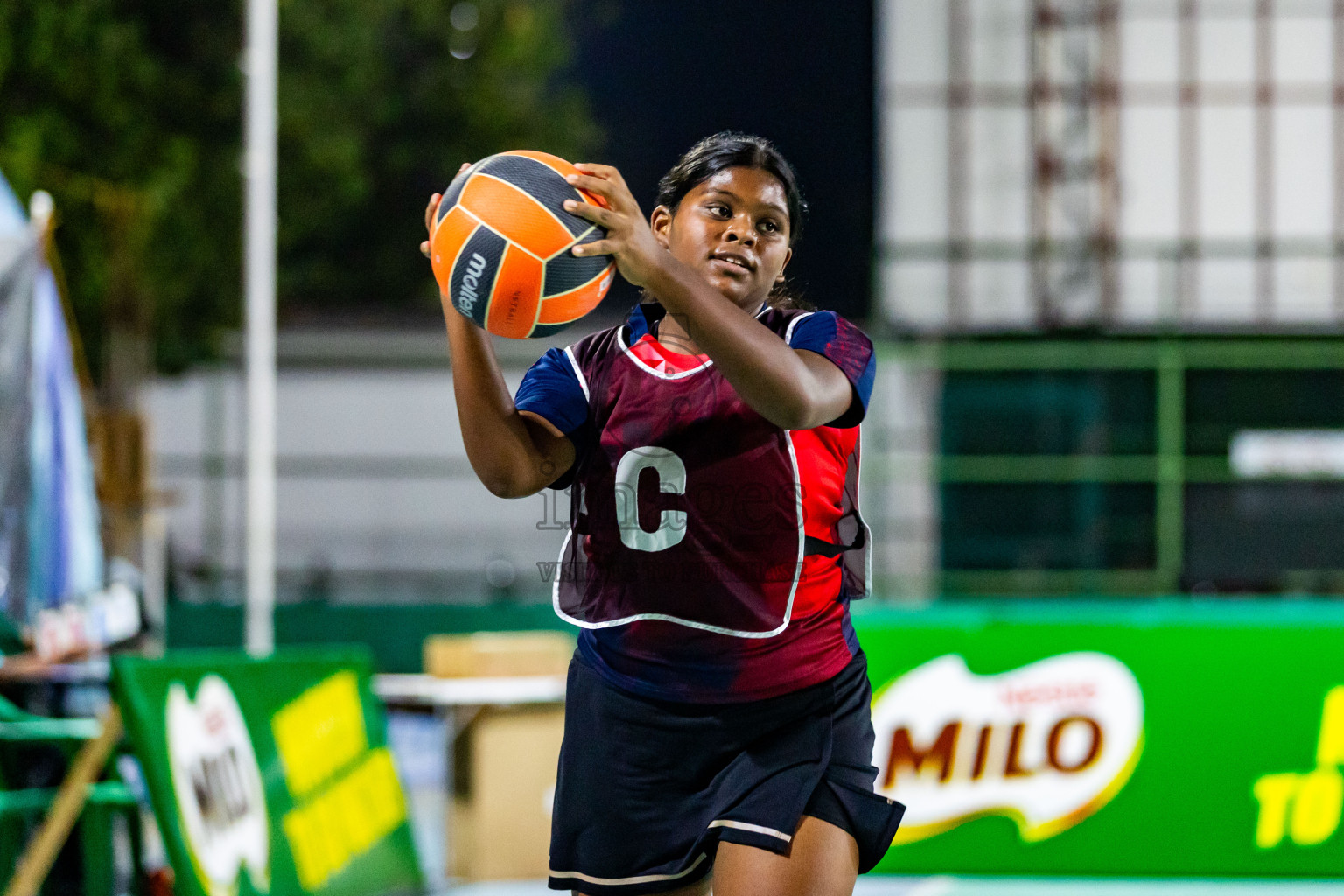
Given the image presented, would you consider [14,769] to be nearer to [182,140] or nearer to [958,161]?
[182,140]

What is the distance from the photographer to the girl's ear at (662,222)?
108 inches

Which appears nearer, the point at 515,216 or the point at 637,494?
the point at 515,216

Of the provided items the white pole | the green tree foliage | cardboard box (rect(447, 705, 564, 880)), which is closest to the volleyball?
cardboard box (rect(447, 705, 564, 880))

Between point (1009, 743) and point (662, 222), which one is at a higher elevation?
point (662, 222)

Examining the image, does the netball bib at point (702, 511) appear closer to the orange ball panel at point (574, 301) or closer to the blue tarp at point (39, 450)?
the orange ball panel at point (574, 301)

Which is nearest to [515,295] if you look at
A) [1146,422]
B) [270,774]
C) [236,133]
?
[270,774]

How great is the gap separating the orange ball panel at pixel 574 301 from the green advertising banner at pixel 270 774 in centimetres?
286

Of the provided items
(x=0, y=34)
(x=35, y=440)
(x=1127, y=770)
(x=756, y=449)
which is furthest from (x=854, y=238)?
(x=756, y=449)

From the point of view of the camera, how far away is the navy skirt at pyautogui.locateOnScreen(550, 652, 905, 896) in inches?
101

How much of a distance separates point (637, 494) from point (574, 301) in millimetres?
350

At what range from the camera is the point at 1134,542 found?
1731 cm

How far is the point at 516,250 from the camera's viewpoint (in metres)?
2.42

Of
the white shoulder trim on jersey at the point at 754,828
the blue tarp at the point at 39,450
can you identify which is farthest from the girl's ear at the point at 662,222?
the blue tarp at the point at 39,450

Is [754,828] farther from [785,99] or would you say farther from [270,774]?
[785,99]
